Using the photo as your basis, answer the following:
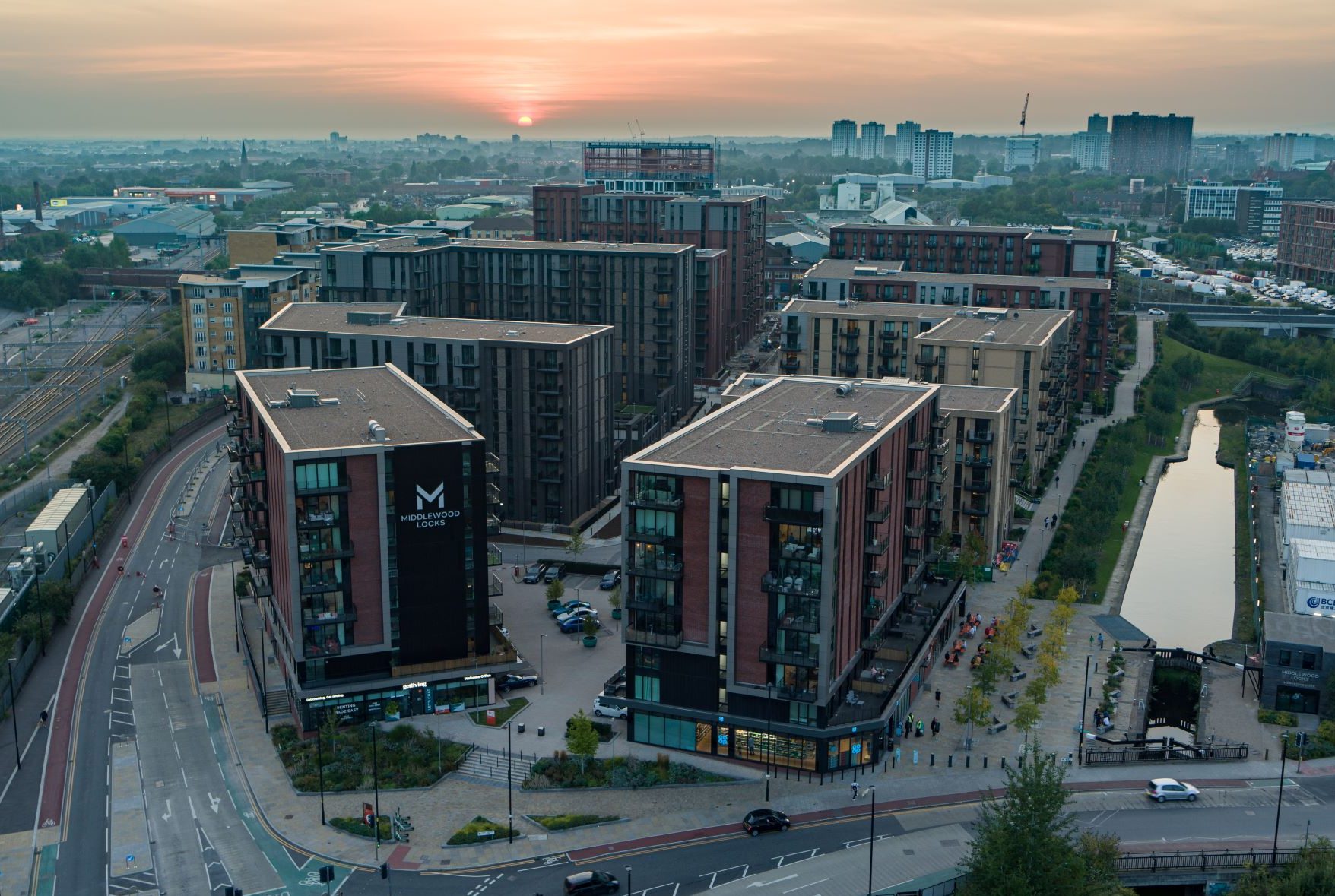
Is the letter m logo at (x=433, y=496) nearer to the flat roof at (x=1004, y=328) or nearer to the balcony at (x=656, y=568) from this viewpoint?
the balcony at (x=656, y=568)

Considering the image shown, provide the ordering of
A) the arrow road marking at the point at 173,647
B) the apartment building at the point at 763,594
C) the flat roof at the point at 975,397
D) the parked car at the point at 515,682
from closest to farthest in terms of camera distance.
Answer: the apartment building at the point at 763,594
the parked car at the point at 515,682
the arrow road marking at the point at 173,647
the flat roof at the point at 975,397

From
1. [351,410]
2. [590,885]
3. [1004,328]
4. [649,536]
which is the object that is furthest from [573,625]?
[1004,328]

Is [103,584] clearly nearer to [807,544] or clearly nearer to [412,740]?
[412,740]

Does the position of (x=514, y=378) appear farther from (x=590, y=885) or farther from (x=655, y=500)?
(x=590, y=885)

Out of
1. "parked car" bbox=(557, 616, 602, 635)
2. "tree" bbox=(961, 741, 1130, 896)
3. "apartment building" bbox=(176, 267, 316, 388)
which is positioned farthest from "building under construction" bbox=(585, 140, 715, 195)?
"tree" bbox=(961, 741, 1130, 896)

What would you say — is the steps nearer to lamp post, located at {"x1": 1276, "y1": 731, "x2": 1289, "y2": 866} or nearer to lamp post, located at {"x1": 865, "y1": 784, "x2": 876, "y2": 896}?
lamp post, located at {"x1": 865, "y1": 784, "x2": 876, "y2": 896}

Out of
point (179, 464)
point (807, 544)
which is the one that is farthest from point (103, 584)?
point (807, 544)

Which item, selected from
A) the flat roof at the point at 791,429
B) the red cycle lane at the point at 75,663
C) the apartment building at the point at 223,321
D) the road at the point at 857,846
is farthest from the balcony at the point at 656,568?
the apartment building at the point at 223,321
